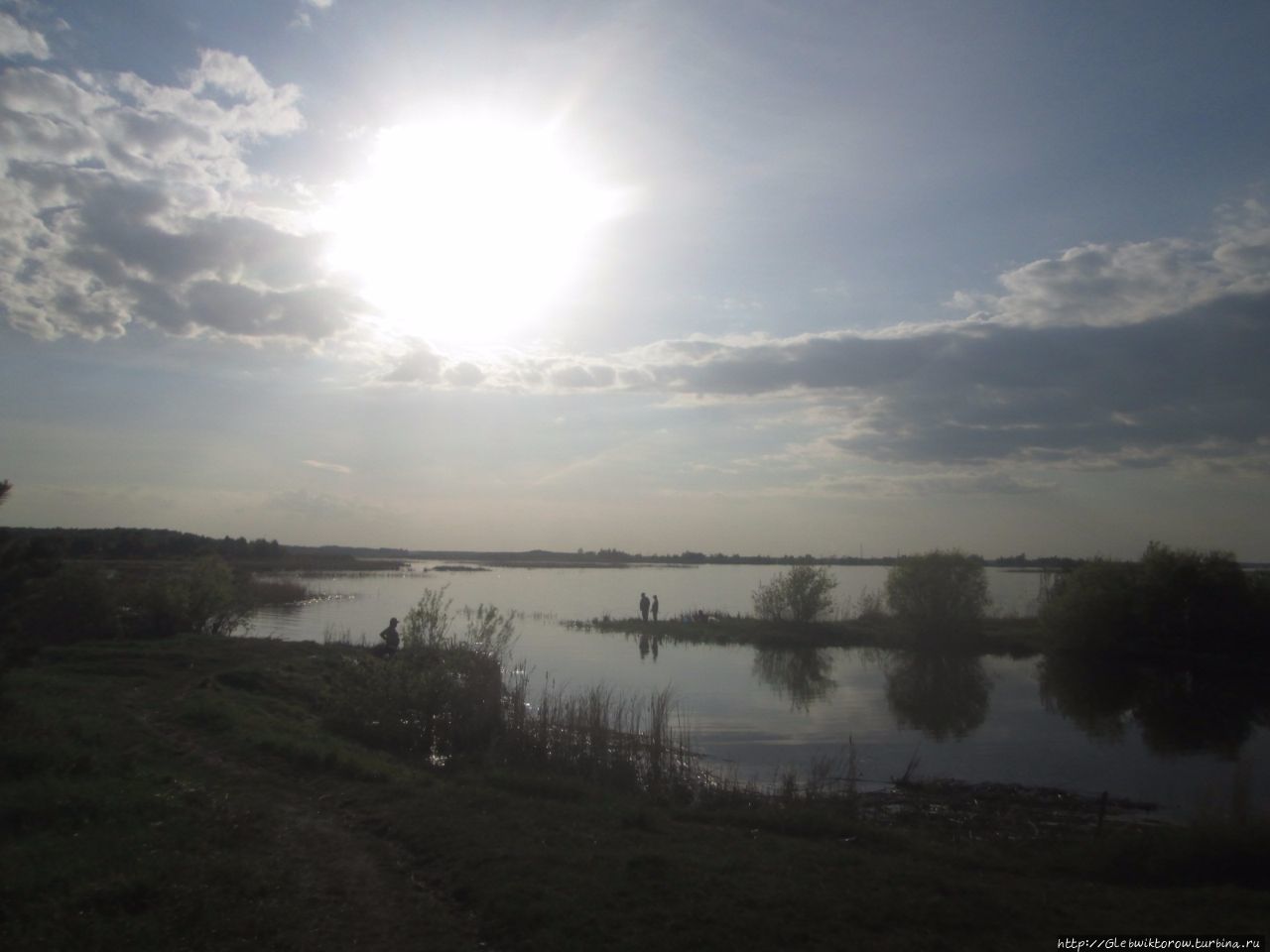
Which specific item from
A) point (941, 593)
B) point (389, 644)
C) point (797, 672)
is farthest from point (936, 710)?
point (941, 593)

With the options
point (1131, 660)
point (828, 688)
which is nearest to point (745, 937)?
Result: point (828, 688)

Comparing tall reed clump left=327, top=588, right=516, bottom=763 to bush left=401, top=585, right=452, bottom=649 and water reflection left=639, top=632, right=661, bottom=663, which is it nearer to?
bush left=401, top=585, right=452, bottom=649

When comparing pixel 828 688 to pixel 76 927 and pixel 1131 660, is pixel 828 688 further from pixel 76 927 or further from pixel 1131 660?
pixel 76 927

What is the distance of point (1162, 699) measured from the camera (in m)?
32.8

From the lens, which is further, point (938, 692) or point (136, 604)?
point (938, 692)

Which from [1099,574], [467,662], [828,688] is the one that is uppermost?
[1099,574]

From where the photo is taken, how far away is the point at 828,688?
3509 cm

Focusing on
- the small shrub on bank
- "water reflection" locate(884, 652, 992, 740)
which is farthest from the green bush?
"water reflection" locate(884, 652, 992, 740)

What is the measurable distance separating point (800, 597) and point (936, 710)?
25.4 m

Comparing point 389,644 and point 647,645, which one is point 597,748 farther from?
point 647,645

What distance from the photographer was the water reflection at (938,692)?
27422 millimetres

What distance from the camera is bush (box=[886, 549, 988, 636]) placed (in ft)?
166

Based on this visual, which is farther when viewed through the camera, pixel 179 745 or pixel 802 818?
pixel 179 745

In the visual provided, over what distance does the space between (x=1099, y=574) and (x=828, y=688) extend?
17.9 meters
